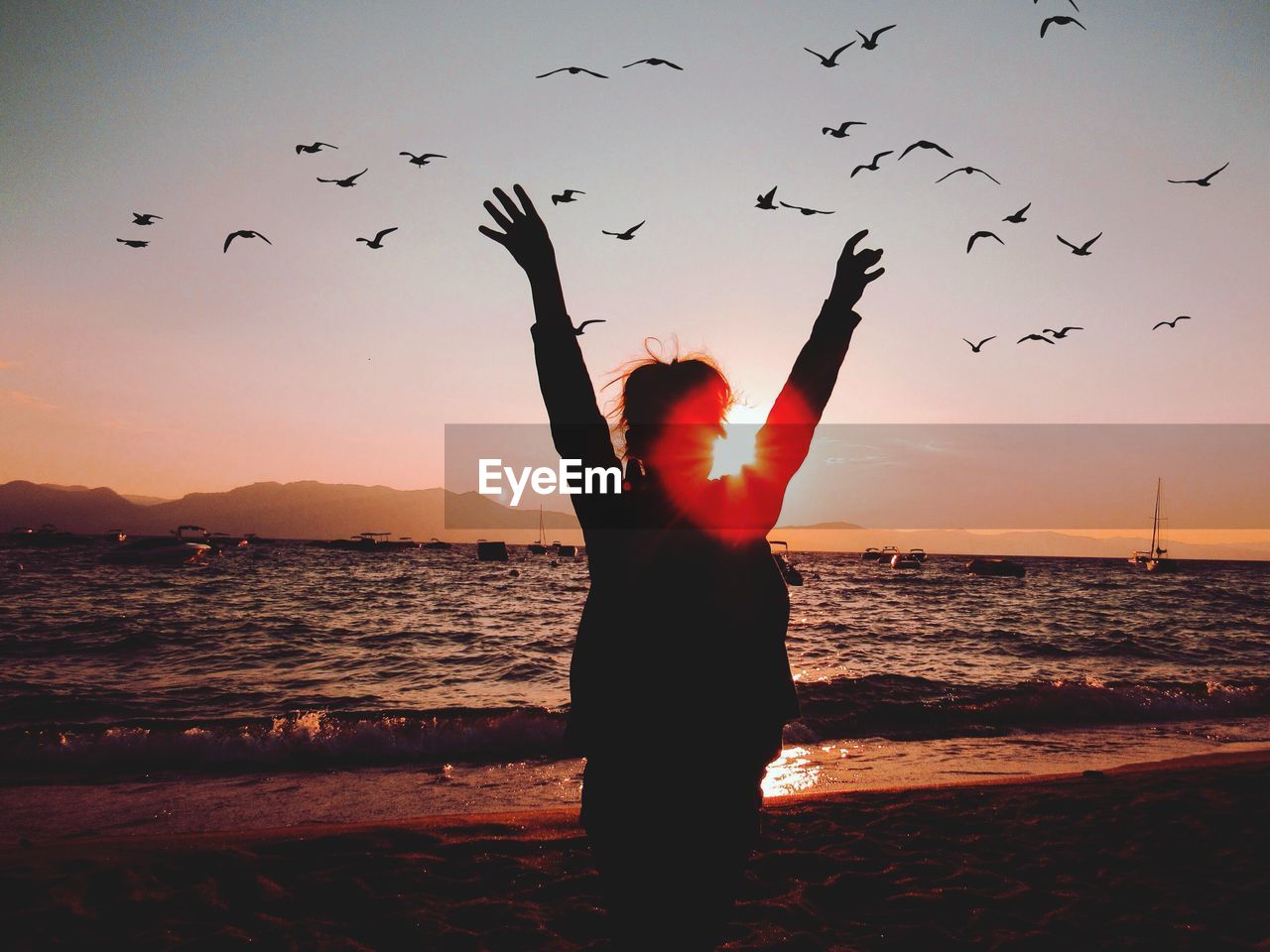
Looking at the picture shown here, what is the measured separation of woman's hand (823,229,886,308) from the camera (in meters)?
1.81

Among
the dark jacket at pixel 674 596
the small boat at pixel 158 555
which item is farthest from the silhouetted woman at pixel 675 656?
the small boat at pixel 158 555

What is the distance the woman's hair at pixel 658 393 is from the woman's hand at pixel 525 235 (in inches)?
13.2

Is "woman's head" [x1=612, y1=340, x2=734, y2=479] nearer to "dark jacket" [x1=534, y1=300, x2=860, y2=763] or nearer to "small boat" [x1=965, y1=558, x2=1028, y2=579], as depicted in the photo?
"dark jacket" [x1=534, y1=300, x2=860, y2=763]

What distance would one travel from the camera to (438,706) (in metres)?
13.1

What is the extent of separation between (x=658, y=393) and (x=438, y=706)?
12.7m

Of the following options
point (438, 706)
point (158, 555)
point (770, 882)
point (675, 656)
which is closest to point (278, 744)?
point (438, 706)

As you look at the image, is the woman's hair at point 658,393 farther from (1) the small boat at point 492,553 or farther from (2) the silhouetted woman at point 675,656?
(1) the small boat at point 492,553

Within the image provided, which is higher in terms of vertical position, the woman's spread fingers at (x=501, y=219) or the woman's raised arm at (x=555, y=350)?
the woman's spread fingers at (x=501, y=219)

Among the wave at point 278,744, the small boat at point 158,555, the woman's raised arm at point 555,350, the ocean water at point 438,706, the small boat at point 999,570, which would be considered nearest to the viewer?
the woman's raised arm at point 555,350

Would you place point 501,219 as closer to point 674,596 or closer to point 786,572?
point 674,596

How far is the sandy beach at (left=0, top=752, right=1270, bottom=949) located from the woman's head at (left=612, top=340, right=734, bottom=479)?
4629 millimetres

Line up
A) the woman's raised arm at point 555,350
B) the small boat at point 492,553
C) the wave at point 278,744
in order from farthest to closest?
1. the small boat at point 492,553
2. the wave at point 278,744
3. the woman's raised arm at point 555,350

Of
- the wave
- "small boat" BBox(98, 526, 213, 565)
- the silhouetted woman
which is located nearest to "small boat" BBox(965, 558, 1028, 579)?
the wave

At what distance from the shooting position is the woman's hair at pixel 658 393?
5.70ft
